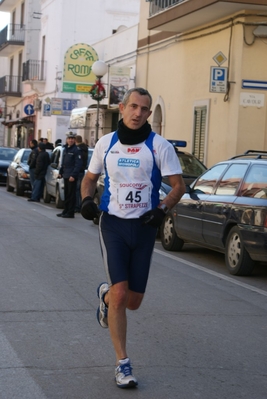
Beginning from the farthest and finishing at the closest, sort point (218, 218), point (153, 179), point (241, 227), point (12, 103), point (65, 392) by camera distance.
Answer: point (12, 103) < point (218, 218) < point (241, 227) < point (153, 179) < point (65, 392)

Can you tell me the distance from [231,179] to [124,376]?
646cm

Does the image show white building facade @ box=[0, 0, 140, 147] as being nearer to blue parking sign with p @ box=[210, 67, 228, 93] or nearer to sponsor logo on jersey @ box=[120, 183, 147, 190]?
blue parking sign with p @ box=[210, 67, 228, 93]

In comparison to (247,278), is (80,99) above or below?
above

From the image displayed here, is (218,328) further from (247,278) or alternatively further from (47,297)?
(247,278)

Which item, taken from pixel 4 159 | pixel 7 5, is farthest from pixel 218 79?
pixel 7 5

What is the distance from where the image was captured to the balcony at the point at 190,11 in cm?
1946

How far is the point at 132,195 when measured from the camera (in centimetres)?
550

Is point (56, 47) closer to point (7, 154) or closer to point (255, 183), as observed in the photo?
point (7, 154)

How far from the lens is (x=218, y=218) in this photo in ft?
36.9

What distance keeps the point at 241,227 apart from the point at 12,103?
46.2 metres

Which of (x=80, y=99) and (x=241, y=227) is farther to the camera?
(x=80, y=99)

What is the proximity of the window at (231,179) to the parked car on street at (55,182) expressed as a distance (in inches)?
349

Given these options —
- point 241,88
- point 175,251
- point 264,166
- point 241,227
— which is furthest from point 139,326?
point 241,88

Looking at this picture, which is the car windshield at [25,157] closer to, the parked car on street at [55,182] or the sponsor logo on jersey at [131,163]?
the parked car on street at [55,182]
